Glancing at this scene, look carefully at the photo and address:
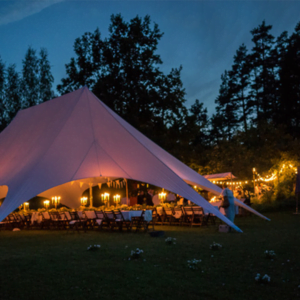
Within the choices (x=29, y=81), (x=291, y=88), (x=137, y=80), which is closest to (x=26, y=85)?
(x=29, y=81)

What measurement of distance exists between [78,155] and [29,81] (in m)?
16.4

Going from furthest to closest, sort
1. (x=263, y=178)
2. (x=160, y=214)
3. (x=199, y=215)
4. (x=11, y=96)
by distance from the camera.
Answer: (x=11, y=96)
(x=263, y=178)
(x=160, y=214)
(x=199, y=215)

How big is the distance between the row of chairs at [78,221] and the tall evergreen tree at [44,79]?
42.5 ft

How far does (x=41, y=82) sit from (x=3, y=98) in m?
2.77

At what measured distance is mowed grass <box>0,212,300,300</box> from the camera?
4383mm

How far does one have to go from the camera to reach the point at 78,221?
12789mm

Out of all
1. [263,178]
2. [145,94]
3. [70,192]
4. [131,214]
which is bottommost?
[131,214]

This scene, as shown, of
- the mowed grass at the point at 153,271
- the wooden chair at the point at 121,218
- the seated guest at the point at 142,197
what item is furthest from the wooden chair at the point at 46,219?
the seated guest at the point at 142,197

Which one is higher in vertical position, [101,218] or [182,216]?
[101,218]

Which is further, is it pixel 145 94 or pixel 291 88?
pixel 291 88

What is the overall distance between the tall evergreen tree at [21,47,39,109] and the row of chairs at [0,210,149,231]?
12.8m

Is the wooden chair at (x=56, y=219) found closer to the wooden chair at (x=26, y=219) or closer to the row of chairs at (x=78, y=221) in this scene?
the row of chairs at (x=78, y=221)

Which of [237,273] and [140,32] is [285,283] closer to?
[237,273]

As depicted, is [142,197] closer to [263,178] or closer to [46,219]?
[263,178]
